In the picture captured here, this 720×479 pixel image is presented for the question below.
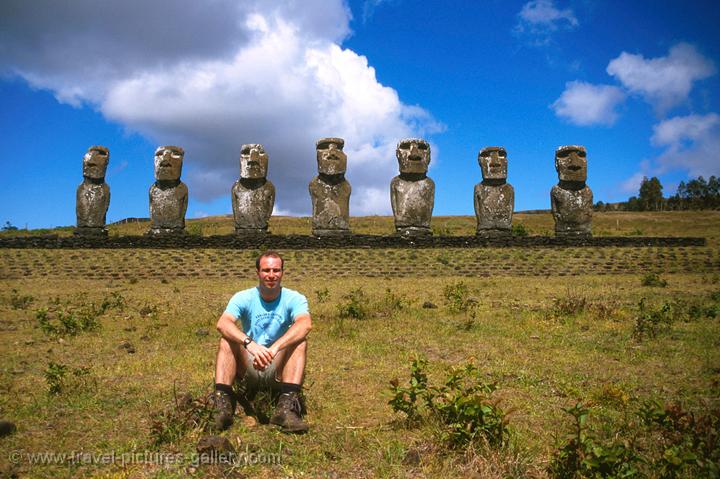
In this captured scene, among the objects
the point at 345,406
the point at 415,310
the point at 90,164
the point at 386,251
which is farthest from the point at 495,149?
the point at 345,406

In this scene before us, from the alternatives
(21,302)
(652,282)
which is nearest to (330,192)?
(652,282)

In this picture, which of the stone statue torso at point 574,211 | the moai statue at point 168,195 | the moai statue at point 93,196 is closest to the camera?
the stone statue torso at point 574,211

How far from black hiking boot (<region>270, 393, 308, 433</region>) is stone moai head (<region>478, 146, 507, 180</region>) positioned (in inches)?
753

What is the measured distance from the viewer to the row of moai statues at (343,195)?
72.3 ft

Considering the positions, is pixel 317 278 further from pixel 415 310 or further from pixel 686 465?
pixel 686 465

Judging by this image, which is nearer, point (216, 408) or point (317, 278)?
point (216, 408)

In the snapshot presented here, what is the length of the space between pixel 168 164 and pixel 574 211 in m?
15.4

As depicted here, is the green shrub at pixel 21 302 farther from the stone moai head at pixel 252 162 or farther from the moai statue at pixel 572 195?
the moai statue at pixel 572 195

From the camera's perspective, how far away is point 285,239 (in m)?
20.8

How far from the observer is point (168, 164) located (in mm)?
22984

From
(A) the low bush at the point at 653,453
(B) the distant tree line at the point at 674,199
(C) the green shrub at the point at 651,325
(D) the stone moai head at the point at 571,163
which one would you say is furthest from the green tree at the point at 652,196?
(A) the low bush at the point at 653,453

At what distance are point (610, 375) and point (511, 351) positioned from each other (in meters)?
1.44

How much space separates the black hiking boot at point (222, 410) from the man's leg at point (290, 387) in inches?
13.5

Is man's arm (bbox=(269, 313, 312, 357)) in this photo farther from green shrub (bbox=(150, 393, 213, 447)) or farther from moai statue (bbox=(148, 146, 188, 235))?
moai statue (bbox=(148, 146, 188, 235))
